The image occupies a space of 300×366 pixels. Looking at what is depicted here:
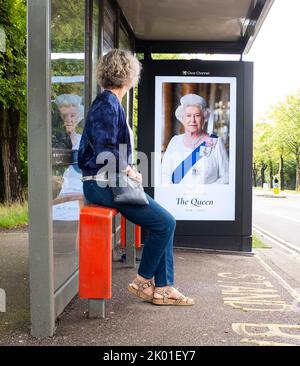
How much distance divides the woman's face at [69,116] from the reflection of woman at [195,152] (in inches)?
107

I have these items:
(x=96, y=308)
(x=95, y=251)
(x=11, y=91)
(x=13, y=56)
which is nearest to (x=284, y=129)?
(x=13, y=56)

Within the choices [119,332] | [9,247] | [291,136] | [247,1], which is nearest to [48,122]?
[119,332]

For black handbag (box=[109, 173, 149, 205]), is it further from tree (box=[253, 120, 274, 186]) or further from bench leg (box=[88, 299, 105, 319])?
tree (box=[253, 120, 274, 186])

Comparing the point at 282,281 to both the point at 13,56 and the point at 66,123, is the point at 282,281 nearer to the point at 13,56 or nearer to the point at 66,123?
the point at 66,123

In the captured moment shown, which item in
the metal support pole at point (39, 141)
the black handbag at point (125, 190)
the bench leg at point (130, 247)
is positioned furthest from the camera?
the bench leg at point (130, 247)

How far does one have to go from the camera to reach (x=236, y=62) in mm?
6875

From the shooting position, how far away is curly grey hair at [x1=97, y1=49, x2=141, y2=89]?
3.86 m

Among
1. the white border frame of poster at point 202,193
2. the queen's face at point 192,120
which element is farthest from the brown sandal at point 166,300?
the queen's face at point 192,120

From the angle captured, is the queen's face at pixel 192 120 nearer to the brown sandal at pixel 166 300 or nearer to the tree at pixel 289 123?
the brown sandal at pixel 166 300

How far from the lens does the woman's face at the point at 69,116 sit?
4.06 meters

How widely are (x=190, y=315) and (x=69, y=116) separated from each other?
179 centimetres

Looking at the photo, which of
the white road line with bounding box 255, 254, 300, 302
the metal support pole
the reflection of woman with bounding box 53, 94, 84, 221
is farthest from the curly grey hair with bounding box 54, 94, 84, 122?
the white road line with bounding box 255, 254, 300, 302

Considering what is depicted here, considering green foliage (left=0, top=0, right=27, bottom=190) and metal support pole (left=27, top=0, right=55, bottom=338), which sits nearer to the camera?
metal support pole (left=27, top=0, right=55, bottom=338)
